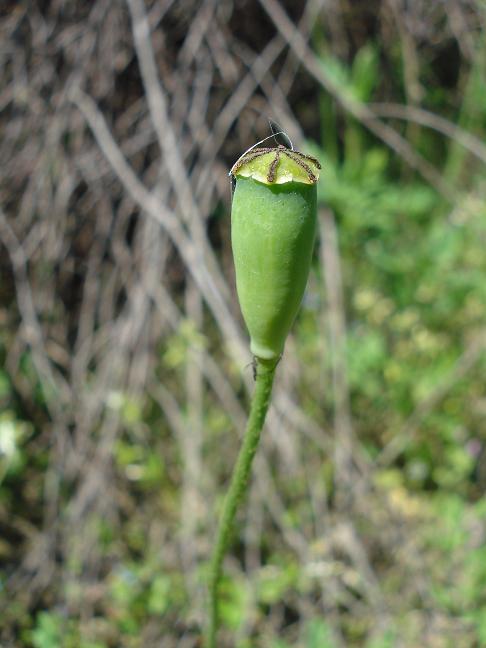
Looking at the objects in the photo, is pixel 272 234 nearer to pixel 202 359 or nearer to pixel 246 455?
pixel 246 455

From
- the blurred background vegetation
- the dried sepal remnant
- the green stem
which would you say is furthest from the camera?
the blurred background vegetation

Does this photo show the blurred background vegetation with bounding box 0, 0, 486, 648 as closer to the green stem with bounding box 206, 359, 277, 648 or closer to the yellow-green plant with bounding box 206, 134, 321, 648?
the green stem with bounding box 206, 359, 277, 648

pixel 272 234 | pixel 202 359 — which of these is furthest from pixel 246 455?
pixel 202 359

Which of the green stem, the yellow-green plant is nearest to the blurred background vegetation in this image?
the green stem

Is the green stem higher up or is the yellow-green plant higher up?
the yellow-green plant

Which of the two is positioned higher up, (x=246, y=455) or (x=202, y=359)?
(x=246, y=455)

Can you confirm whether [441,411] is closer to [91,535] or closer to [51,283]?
[91,535]

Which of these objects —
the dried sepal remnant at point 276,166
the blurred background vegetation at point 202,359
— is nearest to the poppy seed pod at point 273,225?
the dried sepal remnant at point 276,166

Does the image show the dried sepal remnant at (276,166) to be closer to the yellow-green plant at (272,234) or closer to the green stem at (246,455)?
the yellow-green plant at (272,234)

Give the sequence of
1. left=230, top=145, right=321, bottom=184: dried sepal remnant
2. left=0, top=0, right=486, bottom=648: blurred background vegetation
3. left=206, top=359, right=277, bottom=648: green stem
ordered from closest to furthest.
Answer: left=230, top=145, right=321, bottom=184: dried sepal remnant, left=206, top=359, right=277, bottom=648: green stem, left=0, top=0, right=486, bottom=648: blurred background vegetation
